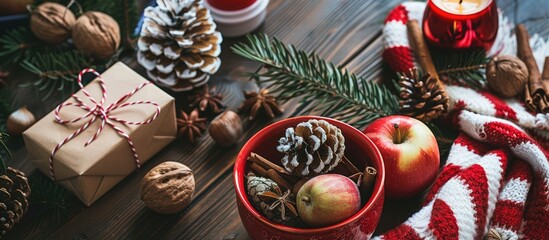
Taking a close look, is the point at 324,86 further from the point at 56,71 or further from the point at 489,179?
the point at 56,71

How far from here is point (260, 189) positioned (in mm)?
844

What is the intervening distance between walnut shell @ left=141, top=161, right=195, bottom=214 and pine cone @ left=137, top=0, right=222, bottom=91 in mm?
170

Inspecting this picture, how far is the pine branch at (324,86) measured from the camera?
40.8 inches

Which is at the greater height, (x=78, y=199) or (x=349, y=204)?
(x=349, y=204)

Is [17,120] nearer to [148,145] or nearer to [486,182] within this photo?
[148,145]

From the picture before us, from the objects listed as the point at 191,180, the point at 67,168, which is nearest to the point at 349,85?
the point at 191,180

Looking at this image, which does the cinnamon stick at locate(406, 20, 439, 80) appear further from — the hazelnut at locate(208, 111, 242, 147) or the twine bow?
the twine bow

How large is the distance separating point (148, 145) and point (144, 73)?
17 centimetres

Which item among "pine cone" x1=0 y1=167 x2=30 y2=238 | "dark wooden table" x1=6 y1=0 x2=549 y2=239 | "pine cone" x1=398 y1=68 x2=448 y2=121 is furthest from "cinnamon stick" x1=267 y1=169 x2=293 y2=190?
"pine cone" x1=0 y1=167 x2=30 y2=238

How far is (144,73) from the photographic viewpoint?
114cm

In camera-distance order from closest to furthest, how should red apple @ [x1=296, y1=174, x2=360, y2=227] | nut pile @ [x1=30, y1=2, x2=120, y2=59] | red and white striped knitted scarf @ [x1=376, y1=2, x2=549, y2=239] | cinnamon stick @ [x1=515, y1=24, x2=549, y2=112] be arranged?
red apple @ [x1=296, y1=174, x2=360, y2=227], red and white striped knitted scarf @ [x1=376, y1=2, x2=549, y2=239], cinnamon stick @ [x1=515, y1=24, x2=549, y2=112], nut pile @ [x1=30, y1=2, x2=120, y2=59]

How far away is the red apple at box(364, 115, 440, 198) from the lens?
0.91m

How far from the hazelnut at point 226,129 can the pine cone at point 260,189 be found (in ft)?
0.61

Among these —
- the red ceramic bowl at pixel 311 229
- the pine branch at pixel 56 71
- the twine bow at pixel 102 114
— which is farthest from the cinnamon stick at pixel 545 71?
the pine branch at pixel 56 71
